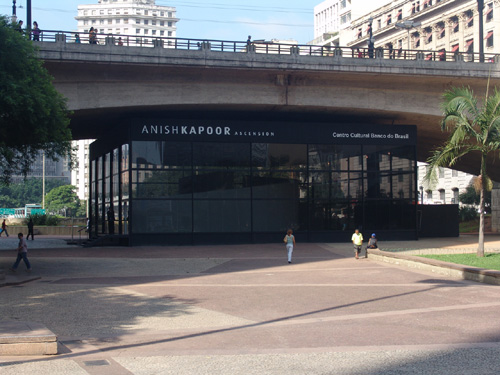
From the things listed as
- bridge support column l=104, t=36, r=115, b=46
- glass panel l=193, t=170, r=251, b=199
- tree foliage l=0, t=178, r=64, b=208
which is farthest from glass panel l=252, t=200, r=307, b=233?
tree foliage l=0, t=178, r=64, b=208

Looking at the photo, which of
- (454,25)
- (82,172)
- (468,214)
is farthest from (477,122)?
(82,172)

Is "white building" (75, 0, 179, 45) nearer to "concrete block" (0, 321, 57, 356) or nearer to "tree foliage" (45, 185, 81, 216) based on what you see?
"tree foliage" (45, 185, 81, 216)

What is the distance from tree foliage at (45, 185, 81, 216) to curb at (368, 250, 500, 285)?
11656cm

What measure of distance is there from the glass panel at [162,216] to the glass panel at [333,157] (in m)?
8.52

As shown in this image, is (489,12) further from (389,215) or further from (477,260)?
(477,260)

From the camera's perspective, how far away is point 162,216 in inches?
1442

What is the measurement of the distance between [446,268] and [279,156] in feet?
63.5

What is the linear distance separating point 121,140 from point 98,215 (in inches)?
381

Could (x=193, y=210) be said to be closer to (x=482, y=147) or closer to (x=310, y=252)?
(x=310, y=252)

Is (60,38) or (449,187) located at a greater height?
(60,38)

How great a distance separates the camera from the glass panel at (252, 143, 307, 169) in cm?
3800

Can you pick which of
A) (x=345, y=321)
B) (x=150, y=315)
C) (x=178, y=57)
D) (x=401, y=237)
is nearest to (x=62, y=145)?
(x=178, y=57)

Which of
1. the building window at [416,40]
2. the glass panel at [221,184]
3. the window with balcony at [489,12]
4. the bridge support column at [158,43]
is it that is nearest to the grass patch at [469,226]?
the window with balcony at [489,12]

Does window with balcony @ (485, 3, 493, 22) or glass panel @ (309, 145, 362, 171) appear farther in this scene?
window with balcony @ (485, 3, 493, 22)
